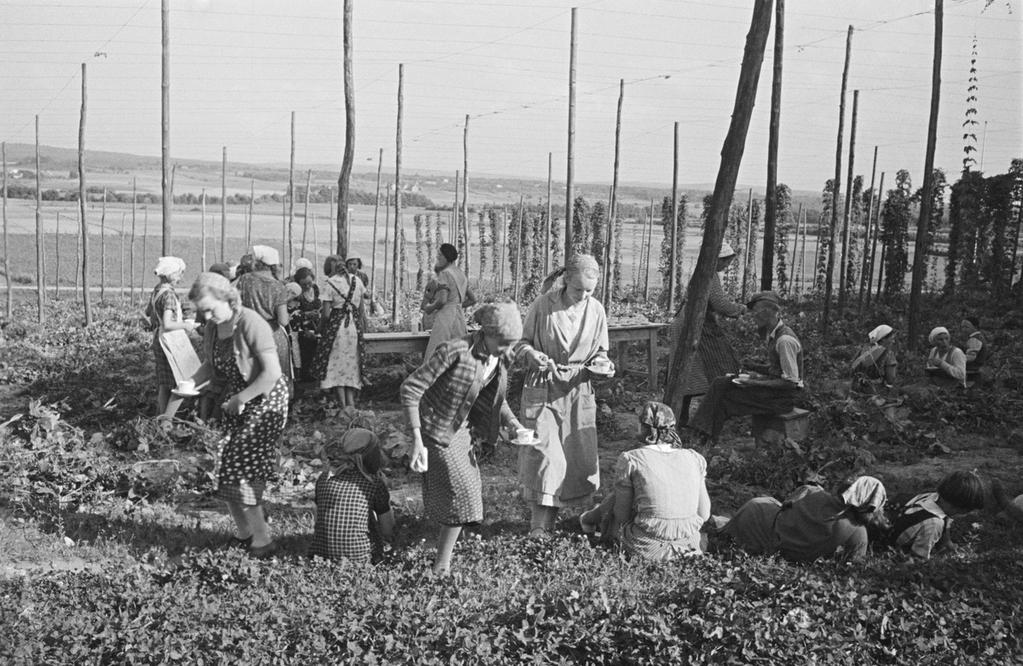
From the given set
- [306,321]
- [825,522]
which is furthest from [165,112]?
[825,522]

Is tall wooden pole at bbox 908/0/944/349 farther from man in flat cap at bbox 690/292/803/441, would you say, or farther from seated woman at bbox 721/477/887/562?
seated woman at bbox 721/477/887/562

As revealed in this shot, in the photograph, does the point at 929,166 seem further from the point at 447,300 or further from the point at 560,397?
the point at 560,397

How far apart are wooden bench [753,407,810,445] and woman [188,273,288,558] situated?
4.13 metres

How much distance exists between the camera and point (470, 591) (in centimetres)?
488

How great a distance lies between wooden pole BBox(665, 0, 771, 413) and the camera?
7.88 metres

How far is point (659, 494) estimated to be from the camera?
17.5 ft

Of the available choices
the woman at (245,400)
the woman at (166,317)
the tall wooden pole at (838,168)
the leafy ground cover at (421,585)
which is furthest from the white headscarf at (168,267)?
the tall wooden pole at (838,168)

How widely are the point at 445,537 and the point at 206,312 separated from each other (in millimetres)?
1822

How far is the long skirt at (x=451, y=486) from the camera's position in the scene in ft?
17.3

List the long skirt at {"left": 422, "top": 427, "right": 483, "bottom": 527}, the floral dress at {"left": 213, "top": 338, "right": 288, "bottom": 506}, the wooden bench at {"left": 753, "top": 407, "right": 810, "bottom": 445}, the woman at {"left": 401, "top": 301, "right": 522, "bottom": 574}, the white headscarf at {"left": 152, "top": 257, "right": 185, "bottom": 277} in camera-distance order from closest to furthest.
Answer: the woman at {"left": 401, "top": 301, "right": 522, "bottom": 574} → the long skirt at {"left": 422, "top": 427, "right": 483, "bottom": 527} → the floral dress at {"left": 213, "top": 338, "right": 288, "bottom": 506} → the wooden bench at {"left": 753, "top": 407, "right": 810, "bottom": 445} → the white headscarf at {"left": 152, "top": 257, "right": 185, "bottom": 277}

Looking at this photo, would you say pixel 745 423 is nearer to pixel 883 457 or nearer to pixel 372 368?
pixel 883 457

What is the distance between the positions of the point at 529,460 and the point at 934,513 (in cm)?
234

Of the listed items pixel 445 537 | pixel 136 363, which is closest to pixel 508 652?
pixel 445 537

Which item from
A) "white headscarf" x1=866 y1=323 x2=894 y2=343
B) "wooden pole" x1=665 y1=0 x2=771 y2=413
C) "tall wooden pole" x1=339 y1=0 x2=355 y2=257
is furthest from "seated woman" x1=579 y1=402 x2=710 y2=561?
"tall wooden pole" x1=339 y1=0 x2=355 y2=257
